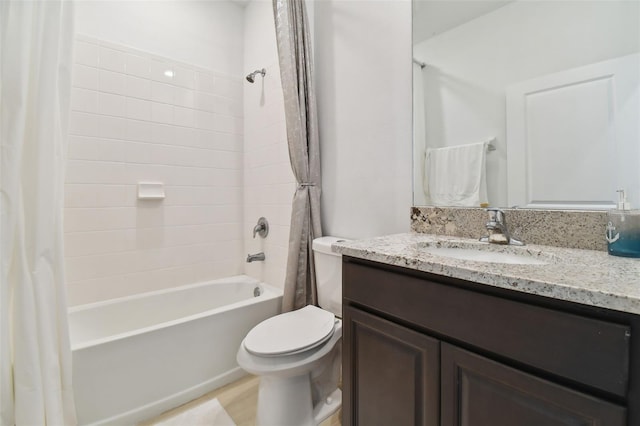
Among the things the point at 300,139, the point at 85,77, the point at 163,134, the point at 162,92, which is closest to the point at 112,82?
the point at 85,77

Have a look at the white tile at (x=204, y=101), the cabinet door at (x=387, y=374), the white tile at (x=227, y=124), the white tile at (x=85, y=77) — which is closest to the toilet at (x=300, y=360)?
A: the cabinet door at (x=387, y=374)

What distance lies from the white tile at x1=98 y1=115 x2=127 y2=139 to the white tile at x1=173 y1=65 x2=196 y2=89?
0.47 m

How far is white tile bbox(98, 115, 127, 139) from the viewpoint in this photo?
167cm

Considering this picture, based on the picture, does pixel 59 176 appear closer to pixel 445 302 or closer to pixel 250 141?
pixel 250 141

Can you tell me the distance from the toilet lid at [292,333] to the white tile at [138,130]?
4.78 ft

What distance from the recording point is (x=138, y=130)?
5.88 ft

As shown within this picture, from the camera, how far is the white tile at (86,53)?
5.22ft

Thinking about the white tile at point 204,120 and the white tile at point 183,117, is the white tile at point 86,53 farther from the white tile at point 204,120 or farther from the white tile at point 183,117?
the white tile at point 204,120

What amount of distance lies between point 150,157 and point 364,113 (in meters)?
1.43

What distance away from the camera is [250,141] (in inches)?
86.4

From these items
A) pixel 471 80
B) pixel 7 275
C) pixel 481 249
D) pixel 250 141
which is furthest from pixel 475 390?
pixel 250 141

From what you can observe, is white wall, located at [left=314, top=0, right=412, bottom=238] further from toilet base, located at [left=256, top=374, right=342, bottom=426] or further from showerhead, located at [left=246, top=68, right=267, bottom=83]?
toilet base, located at [left=256, top=374, right=342, bottom=426]

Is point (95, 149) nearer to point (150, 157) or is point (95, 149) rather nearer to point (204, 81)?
point (150, 157)

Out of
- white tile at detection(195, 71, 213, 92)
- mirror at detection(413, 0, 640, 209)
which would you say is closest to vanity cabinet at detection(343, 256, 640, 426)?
mirror at detection(413, 0, 640, 209)
